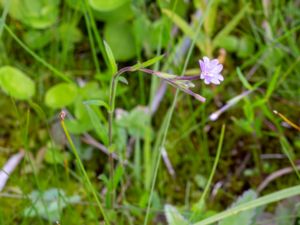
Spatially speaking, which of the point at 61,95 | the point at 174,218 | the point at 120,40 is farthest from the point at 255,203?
the point at 120,40

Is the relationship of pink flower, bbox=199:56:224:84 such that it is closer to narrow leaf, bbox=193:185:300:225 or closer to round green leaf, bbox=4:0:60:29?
narrow leaf, bbox=193:185:300:225

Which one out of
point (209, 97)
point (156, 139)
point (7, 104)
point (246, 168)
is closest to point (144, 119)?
point (156, 139)

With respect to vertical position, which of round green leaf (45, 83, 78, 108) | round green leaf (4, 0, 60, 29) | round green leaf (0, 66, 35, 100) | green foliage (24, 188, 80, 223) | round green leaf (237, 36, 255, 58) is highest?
round green leaf (4, 0, 60, 29)

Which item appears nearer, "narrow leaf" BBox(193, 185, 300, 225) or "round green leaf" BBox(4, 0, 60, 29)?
"narrow leaf" BBox(193, 185, 300, 225)

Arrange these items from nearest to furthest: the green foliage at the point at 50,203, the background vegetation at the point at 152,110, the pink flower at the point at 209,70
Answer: the pink flower at the point at 209,70
the green foliage at the point at 50,203
the background vegetation at the point at 152,110

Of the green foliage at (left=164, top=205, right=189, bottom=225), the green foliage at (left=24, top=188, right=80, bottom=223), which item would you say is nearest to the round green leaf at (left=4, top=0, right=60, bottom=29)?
the green foliage at (left=24, top=188, right=80, bottom=223)

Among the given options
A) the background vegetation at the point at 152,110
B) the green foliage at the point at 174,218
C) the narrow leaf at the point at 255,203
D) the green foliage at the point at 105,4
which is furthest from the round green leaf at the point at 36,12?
the narrow leaf at the point at 255,203

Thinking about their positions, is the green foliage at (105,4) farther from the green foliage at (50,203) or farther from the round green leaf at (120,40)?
the green foliage at (50,203)
